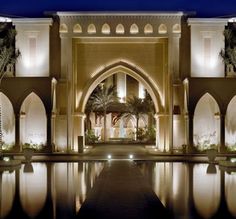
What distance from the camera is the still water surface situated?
11.3 meters

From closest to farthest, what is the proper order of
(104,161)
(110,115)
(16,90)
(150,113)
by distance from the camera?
(104,161) → (16,90) → (150,113) → (110,115)

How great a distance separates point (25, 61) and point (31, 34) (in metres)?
1.55

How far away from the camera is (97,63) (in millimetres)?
31188

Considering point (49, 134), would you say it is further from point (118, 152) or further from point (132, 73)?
point (132, 73)

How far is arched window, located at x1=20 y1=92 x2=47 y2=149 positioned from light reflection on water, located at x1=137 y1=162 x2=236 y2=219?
8.97 meters

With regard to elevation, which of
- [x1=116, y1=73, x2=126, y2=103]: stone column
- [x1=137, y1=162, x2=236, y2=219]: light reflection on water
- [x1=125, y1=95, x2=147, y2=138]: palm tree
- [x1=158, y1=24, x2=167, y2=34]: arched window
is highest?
[x1=158, y1=24, x2=167, y2=34]: arched window

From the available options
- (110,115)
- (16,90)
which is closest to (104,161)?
(16,90)

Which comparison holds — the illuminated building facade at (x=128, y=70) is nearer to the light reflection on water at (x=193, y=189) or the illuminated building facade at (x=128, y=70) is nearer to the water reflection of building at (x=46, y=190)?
the light reflection on water at (x=193, y=189)

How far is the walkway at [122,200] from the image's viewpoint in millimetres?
10789

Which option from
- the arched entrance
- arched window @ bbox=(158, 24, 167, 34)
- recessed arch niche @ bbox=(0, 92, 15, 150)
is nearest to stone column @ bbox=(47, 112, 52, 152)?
the arched entrance

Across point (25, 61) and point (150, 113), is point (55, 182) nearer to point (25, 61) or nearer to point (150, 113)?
point (25, 61)

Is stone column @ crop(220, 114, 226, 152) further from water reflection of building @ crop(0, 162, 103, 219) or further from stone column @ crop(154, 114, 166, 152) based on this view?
water reflection of building @ crop(0, 162, 103, 219)

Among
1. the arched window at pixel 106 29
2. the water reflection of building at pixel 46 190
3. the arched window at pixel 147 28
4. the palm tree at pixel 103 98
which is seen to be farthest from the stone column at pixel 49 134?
the palm tree at pixel 103 98

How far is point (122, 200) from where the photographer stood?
12703mm
